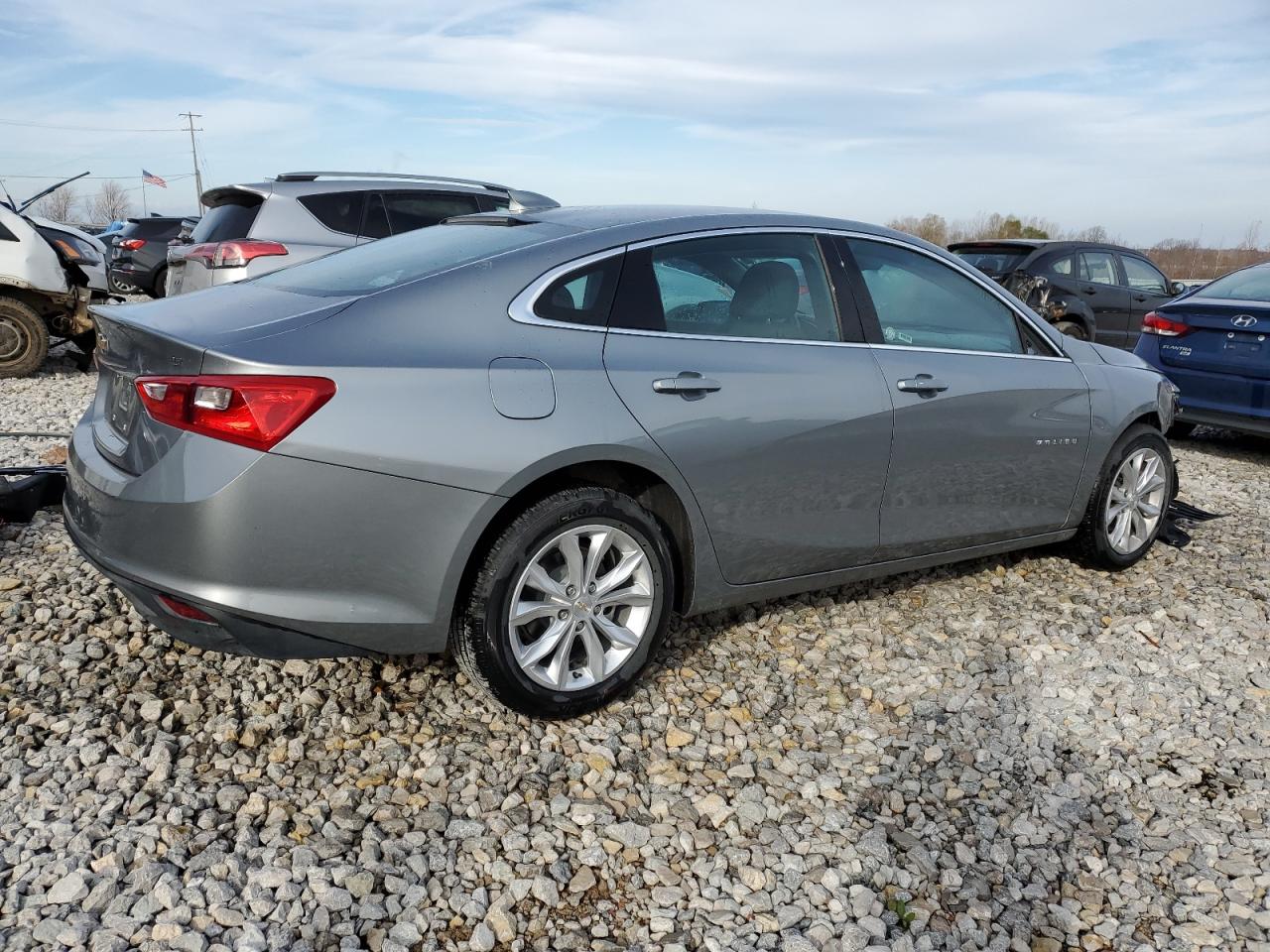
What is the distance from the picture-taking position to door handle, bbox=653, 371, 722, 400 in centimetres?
329

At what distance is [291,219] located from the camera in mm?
7980

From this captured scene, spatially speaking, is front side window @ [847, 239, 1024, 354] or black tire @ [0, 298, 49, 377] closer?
front side window @ [847, 239, 1024, 354]

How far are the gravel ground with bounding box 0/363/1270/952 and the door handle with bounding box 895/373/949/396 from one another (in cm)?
100

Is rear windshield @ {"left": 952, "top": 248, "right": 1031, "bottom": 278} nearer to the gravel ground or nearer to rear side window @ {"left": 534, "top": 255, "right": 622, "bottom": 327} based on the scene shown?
the gravel ground

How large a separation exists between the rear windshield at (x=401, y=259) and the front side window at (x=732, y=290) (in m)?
0.36

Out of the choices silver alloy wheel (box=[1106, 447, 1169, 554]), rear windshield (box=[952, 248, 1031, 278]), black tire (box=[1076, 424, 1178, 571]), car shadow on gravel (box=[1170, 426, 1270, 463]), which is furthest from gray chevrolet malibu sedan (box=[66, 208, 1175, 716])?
rear windshield (box=[952, 248, 1031, 278])

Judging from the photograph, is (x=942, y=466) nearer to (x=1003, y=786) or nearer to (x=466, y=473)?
(x=1003, y=786)

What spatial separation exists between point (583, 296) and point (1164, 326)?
6.53m

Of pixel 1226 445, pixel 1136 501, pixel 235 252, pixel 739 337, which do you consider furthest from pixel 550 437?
pixel 1226 445

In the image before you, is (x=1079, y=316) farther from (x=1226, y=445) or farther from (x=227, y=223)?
(x=227, y=223)

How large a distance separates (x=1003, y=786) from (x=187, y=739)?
2.47 metres

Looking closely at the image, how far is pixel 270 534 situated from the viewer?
2744 mm

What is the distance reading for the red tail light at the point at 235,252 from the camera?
7.76 meters

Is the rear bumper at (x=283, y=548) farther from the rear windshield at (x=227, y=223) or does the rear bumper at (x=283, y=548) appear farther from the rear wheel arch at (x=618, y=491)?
the rear windshield at (x=227, y=223)
